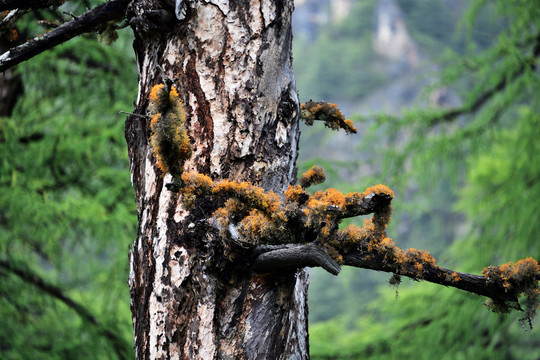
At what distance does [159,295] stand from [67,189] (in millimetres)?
3337

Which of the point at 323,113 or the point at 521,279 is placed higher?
the point at 323,113

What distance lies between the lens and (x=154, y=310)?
4.29 feet

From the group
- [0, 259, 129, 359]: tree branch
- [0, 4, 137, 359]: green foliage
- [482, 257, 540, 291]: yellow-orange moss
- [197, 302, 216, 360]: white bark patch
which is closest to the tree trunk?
[197, 302, 216, 360]: white bark patch

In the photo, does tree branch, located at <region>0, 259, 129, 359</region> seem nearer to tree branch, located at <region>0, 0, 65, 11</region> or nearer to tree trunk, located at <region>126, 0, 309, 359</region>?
tree trunk, located at <region>126, 0, 309, 359</region>

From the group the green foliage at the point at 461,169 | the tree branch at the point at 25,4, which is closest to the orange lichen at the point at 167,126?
the tree branch at the point at 25,4

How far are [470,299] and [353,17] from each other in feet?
245

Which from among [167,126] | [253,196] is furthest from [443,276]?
[167,126]

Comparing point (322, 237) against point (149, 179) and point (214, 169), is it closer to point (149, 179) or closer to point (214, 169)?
point (214, 169)

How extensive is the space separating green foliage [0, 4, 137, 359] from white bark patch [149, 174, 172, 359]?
2.41 m

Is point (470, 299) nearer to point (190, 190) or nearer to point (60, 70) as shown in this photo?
point (190, 190)

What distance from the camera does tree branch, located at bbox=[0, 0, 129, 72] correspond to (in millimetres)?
1374

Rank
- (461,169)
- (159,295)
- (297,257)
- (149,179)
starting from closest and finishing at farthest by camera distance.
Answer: (297,257) < (159,295) < (149,179) < (461,169)

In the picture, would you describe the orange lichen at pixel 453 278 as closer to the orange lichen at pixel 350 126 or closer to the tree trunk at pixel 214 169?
the tree trunk at pixel 214 169

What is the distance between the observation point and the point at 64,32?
140 cm
